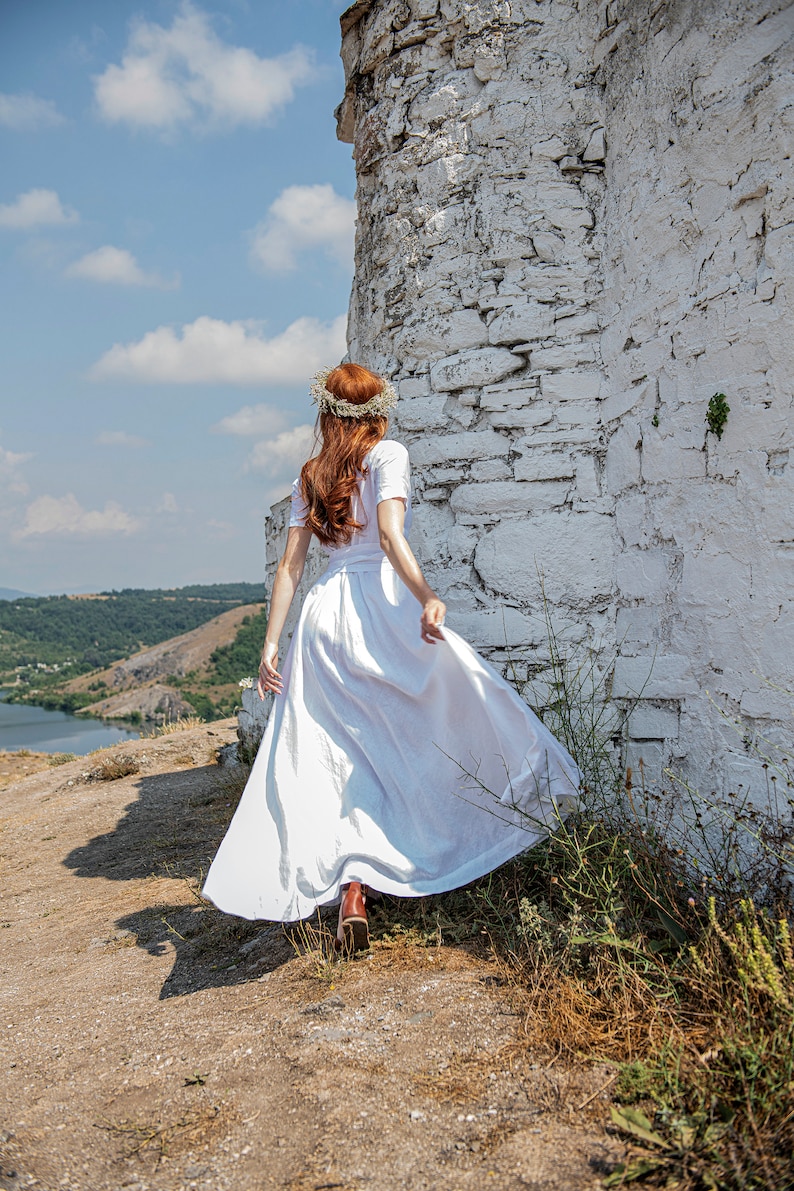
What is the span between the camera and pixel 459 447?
3857 millimetres

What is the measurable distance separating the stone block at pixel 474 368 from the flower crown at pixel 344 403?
2.41 ft

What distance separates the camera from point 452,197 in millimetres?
3912

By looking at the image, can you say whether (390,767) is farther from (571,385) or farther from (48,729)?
(48,729)

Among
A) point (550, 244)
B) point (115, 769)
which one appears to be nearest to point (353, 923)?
point (550, 244)

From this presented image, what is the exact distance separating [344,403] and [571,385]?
121cm

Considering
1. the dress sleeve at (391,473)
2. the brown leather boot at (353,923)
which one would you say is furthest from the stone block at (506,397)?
the brown leather boot at (353,923)

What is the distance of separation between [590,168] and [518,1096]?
383 cm

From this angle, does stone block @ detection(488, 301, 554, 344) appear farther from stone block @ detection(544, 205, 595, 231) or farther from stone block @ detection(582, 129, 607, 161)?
stone block @ detection(582, 129, 607, 161)

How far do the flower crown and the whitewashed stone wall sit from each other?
76 cm

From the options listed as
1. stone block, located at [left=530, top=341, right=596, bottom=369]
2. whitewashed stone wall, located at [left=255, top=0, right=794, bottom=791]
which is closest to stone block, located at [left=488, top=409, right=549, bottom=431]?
whitewashed stone wall, located at [left=255, top=0, right=794, bottom=791]

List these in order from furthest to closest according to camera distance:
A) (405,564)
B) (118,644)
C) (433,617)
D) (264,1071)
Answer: (118,644) < (405,564) < (433,617) < (264,1071)

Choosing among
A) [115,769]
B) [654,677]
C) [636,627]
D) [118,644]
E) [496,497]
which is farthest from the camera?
[118,644]

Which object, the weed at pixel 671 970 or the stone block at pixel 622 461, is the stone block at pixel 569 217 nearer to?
the stone block at pixel 622 461

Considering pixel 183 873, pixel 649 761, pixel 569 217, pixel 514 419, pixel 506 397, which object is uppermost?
pixel 569 217
